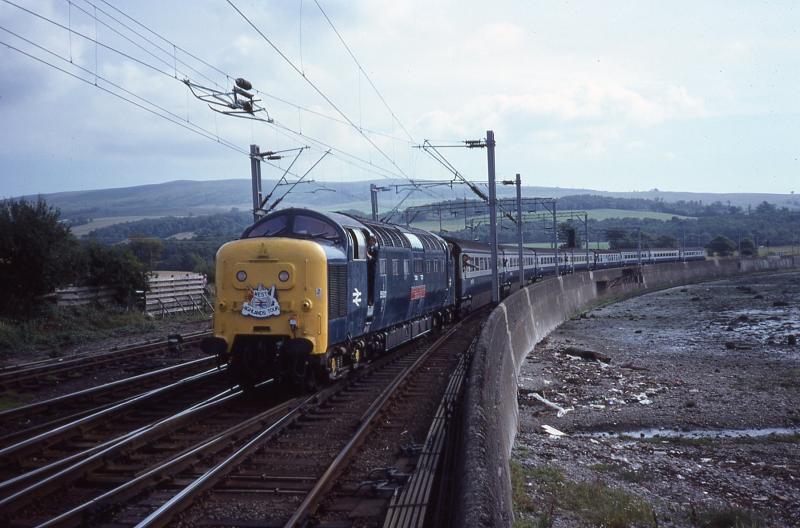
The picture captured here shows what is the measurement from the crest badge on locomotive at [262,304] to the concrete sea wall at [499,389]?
3619 mm

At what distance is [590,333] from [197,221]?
9501cm

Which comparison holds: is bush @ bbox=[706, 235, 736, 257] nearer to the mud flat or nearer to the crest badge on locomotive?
the mud flat

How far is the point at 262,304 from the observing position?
41.2 ft

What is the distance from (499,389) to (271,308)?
13.8 feet

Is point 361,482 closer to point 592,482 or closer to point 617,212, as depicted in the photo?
point 592,482

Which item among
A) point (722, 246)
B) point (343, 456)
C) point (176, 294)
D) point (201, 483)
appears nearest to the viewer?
point (201, 483)

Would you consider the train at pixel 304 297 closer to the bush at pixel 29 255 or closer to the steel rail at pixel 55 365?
the steel rail at pixel 55 365

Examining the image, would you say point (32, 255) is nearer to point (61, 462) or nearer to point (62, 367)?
point (62, 367)

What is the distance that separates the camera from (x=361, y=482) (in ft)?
26.7

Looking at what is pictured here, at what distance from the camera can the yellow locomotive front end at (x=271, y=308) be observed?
12438 millimetres

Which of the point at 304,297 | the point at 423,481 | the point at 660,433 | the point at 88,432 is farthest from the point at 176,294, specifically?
the point at 423,481

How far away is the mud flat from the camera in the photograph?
9156mm

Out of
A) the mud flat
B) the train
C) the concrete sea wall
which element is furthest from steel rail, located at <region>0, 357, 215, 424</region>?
the mud flat

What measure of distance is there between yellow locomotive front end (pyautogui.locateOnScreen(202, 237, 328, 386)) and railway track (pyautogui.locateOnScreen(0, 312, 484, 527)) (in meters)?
0.78
